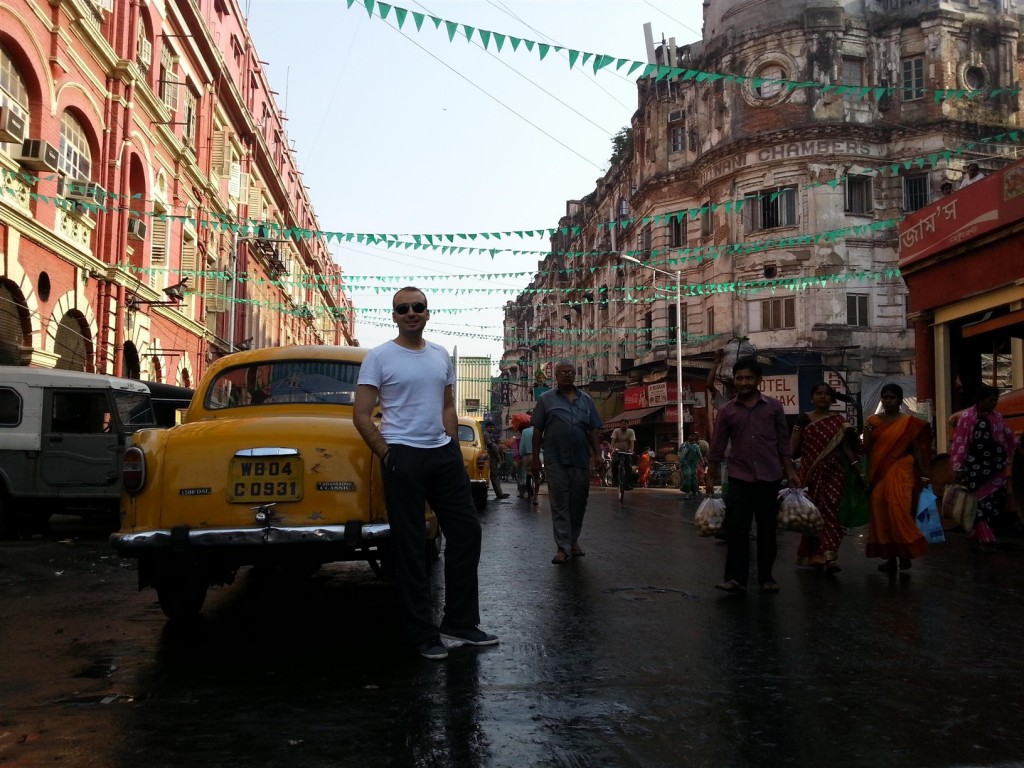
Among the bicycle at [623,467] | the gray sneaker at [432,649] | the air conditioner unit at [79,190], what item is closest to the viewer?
the gray sneaker at [432,649]

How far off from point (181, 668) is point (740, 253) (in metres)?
34.1

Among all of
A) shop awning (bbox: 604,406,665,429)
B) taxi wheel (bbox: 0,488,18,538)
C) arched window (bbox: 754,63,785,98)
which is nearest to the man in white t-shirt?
taxi wheel (bbox: 0,488,18,538)

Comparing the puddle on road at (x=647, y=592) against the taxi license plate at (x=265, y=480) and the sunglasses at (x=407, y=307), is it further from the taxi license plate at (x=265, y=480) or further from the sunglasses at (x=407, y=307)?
the sunglasses at (x=407, y=307)

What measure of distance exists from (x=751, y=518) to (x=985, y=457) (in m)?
4.94

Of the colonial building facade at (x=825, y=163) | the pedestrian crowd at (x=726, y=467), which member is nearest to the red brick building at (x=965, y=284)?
the pedestrian crowd at (x=726, y=467)

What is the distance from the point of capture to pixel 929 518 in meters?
9.49

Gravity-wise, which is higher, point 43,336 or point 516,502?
point 43,336

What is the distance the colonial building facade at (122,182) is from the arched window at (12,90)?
0.04 meters

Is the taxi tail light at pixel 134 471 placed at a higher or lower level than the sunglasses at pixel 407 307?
lower

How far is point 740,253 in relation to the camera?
36.5 meters

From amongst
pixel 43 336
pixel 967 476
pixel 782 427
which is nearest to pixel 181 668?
pixel 782 427

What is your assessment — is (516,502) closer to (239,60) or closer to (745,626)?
(745,626)

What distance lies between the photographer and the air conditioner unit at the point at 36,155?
59.4 ft

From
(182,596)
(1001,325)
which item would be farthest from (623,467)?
(182,596)
